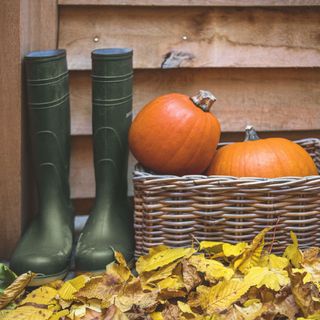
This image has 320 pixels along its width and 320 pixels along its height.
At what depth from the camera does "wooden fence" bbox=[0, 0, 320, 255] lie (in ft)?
5.63

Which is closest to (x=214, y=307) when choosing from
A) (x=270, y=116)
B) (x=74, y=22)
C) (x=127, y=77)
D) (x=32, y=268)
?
(x=32, y=268)

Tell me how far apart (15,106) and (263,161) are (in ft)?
2.14

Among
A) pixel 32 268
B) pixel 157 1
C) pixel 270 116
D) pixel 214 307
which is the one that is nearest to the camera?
pixel 214 307

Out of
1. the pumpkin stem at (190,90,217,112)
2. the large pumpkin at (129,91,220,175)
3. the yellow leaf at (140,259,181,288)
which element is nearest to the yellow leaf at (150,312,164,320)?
the yellow leaf at (140,259,181,288)

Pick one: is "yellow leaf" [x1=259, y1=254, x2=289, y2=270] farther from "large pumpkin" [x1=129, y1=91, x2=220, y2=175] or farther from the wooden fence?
the wooden fence

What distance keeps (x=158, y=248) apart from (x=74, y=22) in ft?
2.42

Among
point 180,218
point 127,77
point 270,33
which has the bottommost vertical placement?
point 180,218

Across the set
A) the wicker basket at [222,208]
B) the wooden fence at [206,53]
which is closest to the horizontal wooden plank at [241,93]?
the wooden fence at [206,53]

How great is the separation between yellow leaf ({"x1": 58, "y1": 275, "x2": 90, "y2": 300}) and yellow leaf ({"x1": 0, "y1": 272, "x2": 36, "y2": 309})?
73mm

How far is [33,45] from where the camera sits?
1.62 m

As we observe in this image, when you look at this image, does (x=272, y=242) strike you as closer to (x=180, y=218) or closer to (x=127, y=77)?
(x=180, y=218)

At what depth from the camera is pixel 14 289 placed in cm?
124

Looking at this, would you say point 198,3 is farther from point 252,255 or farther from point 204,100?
point 252,255

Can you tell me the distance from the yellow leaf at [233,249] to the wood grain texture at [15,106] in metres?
0.57
